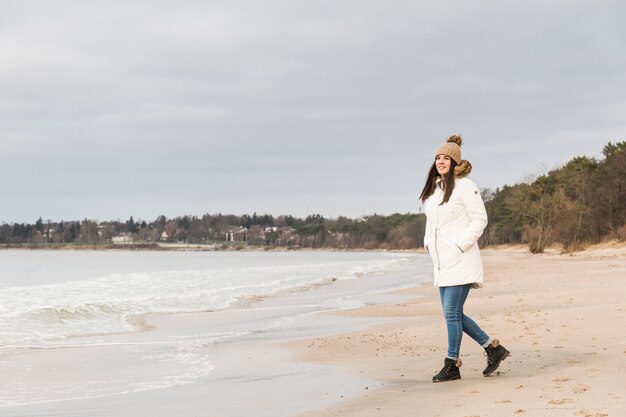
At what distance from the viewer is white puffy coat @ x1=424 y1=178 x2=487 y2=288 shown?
20.2ft

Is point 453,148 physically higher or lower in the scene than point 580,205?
lower

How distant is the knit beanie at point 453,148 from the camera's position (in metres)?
6.36

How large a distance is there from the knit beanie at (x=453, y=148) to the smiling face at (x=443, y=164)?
0.03 m

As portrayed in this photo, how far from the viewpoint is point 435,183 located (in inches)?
256

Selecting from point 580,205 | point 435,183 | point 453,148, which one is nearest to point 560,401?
point 435,183

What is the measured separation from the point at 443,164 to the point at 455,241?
68 cm

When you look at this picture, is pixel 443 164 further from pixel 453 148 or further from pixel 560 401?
pixel 560 401

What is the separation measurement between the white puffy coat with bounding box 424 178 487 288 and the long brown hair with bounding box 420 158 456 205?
38 millimetres

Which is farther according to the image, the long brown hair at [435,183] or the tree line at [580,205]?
the tree line at [580,205]

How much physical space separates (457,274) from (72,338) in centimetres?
837

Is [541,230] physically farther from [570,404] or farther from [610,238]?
[570,404]

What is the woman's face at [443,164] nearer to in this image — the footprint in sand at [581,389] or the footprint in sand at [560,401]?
the footprint in sand at [581,389]

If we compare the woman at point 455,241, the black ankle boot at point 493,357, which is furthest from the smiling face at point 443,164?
the black ankle boot at point 493,357

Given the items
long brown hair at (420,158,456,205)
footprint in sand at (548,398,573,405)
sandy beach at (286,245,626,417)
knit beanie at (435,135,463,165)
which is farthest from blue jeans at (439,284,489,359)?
footprint in sand at (548,398,573,405)
